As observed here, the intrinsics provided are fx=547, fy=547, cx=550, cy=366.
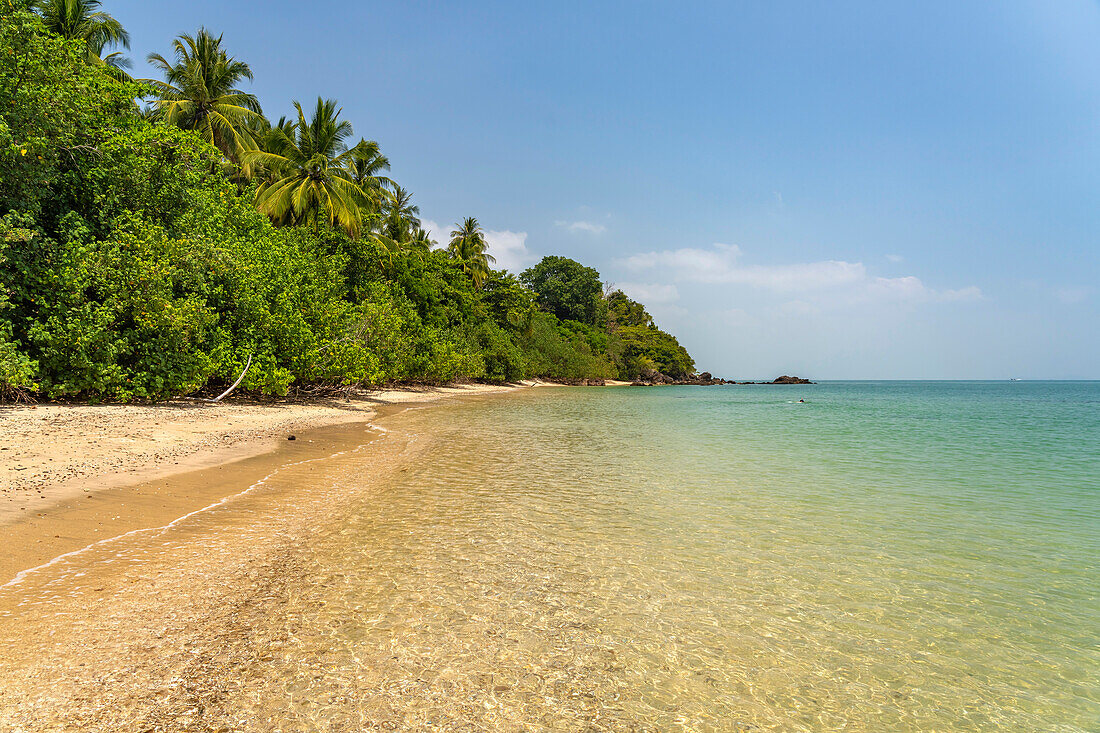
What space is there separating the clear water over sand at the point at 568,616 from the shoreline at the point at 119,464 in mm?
590

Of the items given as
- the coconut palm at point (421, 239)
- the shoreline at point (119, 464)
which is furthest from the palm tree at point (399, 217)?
the shoreline at point (119, 464)

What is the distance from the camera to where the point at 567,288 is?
8106 centimetres

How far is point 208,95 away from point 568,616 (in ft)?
104

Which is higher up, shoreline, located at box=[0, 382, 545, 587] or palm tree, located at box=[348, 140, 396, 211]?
palm tree, located at box=[348, 140, 396, 211]

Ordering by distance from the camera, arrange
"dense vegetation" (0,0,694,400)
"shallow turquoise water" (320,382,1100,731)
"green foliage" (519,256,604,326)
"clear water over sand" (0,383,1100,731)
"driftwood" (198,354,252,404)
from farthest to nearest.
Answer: "green foliage" (519,256,604,326) < "driftwood" (198,354,252,404) < "dense vegetation" (0,0,694,400) < "shallow turquoise water" (320,382,1100,731) < "clear water over sand" (0,383,1100,731)

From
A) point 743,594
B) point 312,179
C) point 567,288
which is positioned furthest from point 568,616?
point 567,288

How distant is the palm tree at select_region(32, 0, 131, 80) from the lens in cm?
2236

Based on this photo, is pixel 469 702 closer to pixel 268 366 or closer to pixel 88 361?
pixel 88 361

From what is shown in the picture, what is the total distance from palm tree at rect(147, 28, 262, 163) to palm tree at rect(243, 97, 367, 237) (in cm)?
133

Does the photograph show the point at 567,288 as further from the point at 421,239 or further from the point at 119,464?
the point at 119,464

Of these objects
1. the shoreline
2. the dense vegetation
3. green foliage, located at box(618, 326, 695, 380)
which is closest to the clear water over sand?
the shoreline

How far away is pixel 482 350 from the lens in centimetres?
4797

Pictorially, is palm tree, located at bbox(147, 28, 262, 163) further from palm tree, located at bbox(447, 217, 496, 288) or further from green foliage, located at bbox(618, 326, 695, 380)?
green foliage, located at bbox(618, 326, 695, 380)

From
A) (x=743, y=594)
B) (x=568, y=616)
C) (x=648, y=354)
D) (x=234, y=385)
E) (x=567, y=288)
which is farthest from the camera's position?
(x=648, y=354)
